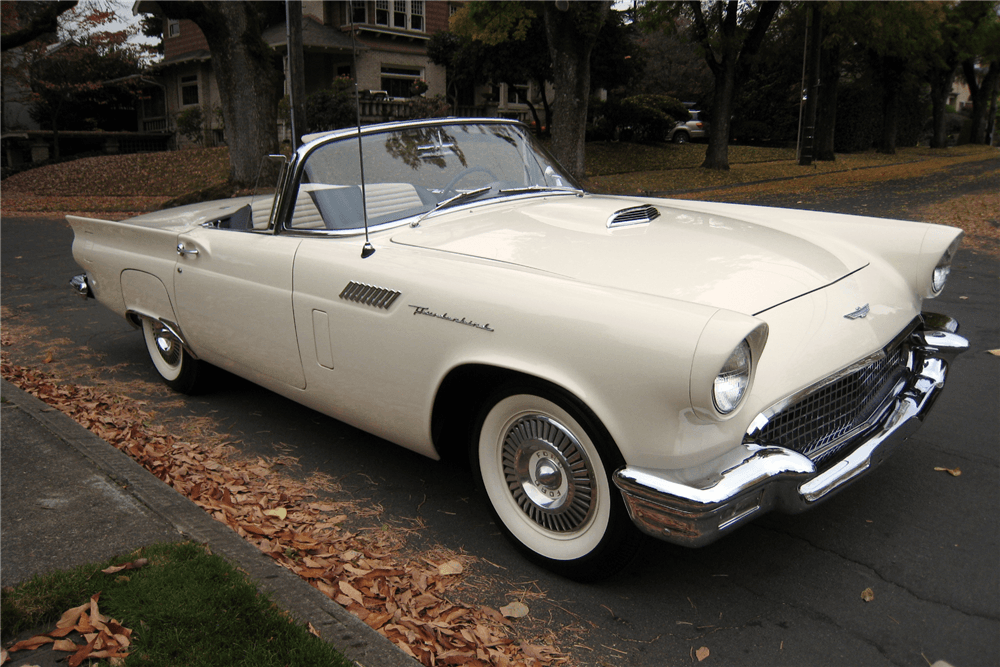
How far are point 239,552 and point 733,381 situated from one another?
176cm

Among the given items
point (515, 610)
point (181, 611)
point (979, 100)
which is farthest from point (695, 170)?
point (979, 100)

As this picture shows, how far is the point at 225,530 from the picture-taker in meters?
2.81

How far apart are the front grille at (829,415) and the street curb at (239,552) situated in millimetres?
1300

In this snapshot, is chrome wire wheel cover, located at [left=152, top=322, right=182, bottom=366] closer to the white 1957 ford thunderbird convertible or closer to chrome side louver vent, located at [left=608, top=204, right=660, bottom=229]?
the white 1957 ford thunderbird convertible

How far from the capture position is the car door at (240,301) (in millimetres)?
3420

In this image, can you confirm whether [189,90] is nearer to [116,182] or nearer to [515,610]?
[116,182]

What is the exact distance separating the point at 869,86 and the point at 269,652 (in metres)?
37.0

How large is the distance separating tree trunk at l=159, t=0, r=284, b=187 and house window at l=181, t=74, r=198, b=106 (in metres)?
18.5

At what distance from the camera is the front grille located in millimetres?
2420

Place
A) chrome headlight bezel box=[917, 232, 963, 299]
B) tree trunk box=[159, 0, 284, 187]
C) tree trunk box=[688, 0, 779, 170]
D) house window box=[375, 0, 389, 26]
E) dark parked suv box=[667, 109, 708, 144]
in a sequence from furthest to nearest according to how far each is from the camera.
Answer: dark parked suv box=[667, 109, 708, 144], house window box=[375, 0, 389, 26], tree trunk box=[688, 0, 779, 170], tree trunk box=[159, 0, 284, 187], chrome headlight bezel box=[917, 232, 963, 299]

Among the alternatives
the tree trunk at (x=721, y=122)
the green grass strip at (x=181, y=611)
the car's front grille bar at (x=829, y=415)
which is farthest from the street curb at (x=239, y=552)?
the tree trunk at (x=721, y=122)

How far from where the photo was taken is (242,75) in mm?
14133

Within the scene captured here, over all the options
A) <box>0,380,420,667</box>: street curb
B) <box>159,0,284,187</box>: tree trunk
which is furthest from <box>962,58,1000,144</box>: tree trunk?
<box>0,380,420,667</box>: street curb

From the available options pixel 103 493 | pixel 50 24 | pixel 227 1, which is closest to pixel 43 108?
pixel 50 24
